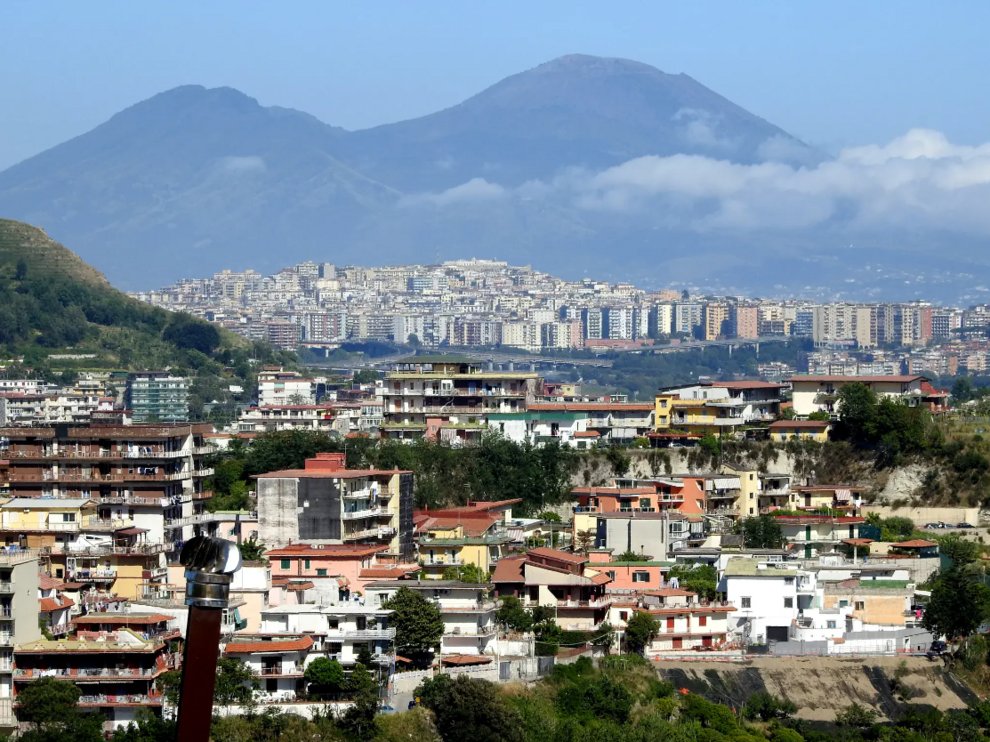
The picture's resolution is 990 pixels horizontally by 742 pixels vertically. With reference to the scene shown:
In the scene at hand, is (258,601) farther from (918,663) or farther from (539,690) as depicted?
(918,663)

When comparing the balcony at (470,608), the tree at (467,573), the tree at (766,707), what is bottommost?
the tree at (766,707)

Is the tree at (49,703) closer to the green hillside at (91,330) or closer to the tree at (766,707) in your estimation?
the tree at (766,707)

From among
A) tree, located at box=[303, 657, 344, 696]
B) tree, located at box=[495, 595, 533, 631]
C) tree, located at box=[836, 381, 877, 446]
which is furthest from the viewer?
tree, located at box=[836, 381, 877, 446]

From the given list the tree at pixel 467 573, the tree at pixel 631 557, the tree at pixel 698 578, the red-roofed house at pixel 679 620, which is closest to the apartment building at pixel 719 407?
the tree at pixel 631 557

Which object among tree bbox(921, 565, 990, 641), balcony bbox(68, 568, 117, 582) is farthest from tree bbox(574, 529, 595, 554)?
balcony bbox(68, 568, 117, 582)

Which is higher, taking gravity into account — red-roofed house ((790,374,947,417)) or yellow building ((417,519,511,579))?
red-roofed house ((790,374,947,417))

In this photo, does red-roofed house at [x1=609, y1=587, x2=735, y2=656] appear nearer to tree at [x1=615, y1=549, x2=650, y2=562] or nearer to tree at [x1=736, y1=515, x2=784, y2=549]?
tree at [x1=615, y1=549, x2=650, y2=562]
